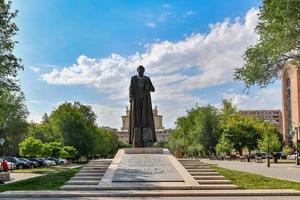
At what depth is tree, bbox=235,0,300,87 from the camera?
23.0 metres

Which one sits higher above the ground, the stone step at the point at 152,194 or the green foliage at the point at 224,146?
the green foliage at the point at 224,146

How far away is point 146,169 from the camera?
819 inches

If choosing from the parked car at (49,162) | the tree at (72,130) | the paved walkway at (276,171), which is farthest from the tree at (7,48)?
the tree at (72,130)

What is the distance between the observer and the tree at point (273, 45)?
23000mm

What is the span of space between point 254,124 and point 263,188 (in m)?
70.1

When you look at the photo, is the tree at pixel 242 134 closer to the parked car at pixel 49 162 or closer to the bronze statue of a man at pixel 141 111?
the parked car at pixel 49 162

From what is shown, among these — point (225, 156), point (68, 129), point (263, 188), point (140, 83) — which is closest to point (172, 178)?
point (263, 188)

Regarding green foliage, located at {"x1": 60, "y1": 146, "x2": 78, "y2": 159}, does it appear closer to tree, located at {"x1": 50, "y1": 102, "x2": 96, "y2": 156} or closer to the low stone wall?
tree, located at {"x1": 50, "y1": 102, "x2": 96, "y2": 156}

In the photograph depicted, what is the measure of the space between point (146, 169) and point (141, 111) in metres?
6.37

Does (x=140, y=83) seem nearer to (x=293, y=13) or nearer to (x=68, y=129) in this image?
(x=293, y=13)

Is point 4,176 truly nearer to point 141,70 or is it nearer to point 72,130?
point 141,70

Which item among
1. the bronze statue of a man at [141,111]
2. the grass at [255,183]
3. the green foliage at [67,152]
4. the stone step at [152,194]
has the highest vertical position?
the bronze statue of a man at [141,111]

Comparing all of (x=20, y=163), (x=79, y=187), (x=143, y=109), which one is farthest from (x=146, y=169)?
(x=20, y=163)

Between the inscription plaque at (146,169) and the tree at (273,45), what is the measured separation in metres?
7.23
